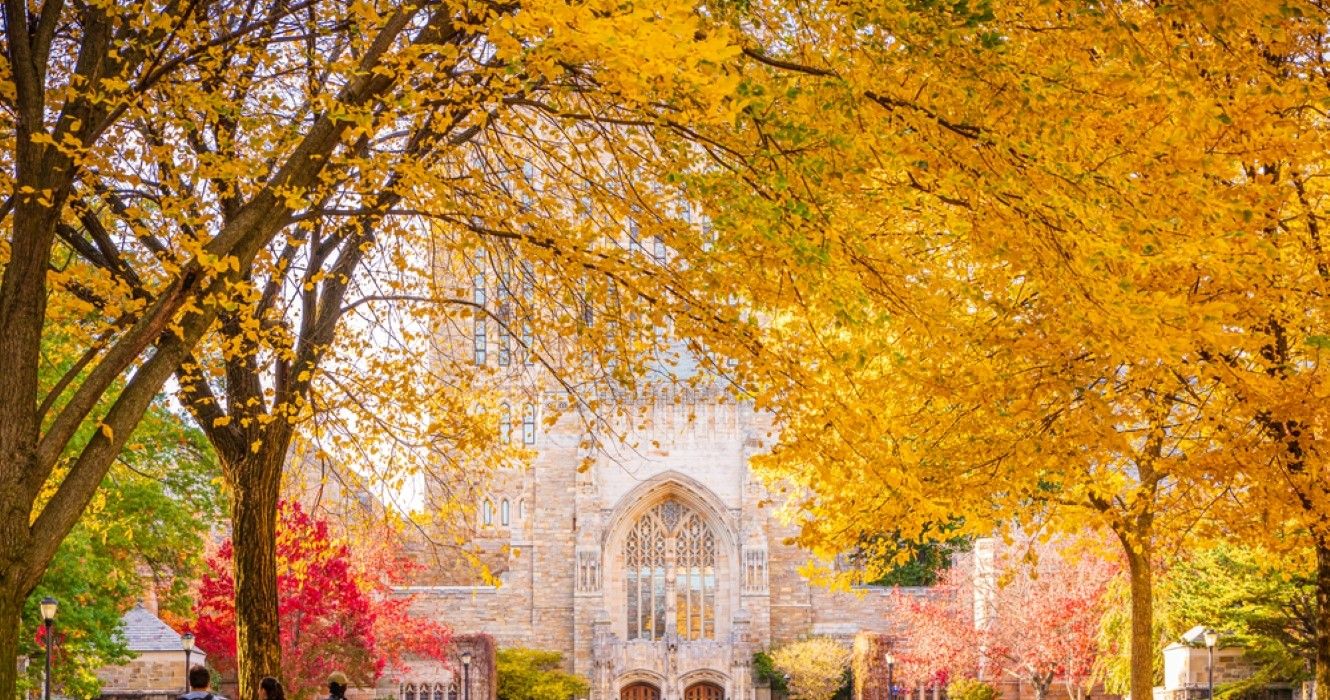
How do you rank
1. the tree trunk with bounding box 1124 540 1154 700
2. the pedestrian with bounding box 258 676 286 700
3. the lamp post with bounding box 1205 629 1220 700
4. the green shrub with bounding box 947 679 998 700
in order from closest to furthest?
the pedestrian with bounding box 258 676 286 700 < the tree trunk with bounding box 1124 540 1154 700 < the lamp post with bounding box 1205 629 1220 700 < the green shrub with bounding box 947 679 998 700

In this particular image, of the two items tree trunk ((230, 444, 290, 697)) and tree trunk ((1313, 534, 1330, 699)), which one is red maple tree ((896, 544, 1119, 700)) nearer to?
tree trunk ((1313, 534, 1330, 699))

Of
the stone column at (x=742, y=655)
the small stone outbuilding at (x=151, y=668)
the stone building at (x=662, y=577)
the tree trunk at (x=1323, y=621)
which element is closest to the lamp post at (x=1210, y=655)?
the tree trunk at (x=1323, y=621)

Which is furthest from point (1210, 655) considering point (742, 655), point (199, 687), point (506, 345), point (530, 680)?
point (530, 680)

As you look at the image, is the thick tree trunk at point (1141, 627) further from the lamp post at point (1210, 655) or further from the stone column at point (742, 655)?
the stone column at point (742, 655)

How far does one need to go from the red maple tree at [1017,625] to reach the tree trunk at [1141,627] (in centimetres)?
1715

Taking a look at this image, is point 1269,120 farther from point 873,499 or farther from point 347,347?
point 347,347

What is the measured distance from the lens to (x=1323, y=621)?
11.8 m

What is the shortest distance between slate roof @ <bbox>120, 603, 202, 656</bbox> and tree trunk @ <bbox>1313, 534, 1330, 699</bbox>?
60.9 feet

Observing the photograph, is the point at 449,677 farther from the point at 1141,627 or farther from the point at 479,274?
the point at 479,274

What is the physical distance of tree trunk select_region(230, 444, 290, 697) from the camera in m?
10.6

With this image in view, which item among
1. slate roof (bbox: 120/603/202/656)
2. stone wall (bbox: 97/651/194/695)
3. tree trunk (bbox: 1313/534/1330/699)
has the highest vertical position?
tree trunk (bbox: 1313/534/1330/699)

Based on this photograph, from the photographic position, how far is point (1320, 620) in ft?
39.1

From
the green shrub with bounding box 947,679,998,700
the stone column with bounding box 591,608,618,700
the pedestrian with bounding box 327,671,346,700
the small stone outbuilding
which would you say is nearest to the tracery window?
the stone column with bounding box 591,608,618,700

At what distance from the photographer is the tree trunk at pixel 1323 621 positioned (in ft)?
37.7
